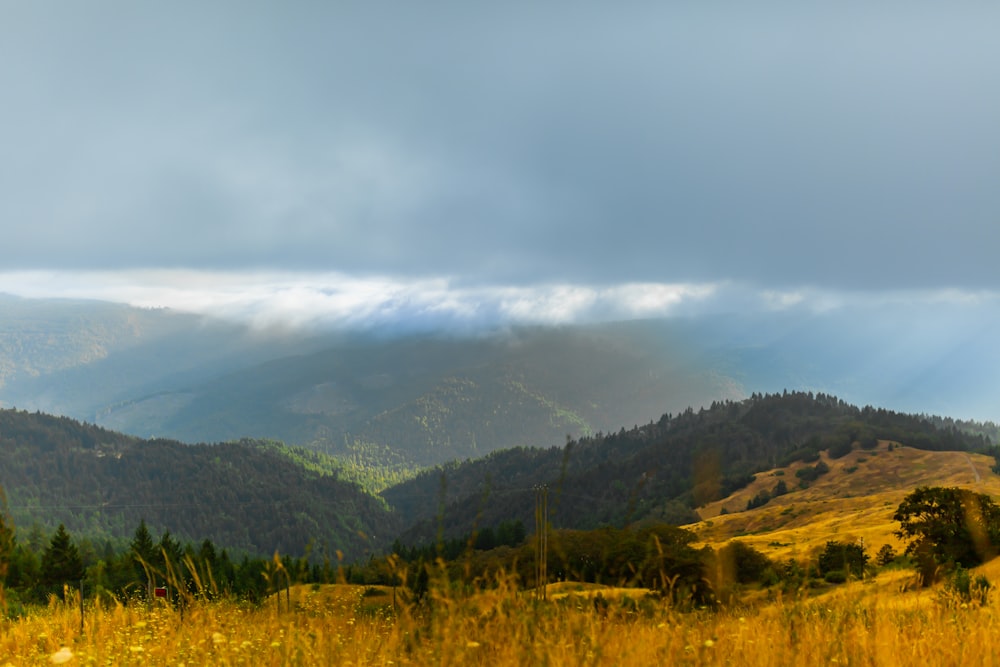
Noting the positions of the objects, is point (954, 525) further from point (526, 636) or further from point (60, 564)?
point (60, 564)

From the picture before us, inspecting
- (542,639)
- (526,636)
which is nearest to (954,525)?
(542,639)

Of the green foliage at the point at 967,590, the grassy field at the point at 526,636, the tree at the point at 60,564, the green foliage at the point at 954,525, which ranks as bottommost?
the tree at the point at 60,564

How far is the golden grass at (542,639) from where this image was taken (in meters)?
7.07

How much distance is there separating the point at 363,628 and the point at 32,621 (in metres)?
6.32

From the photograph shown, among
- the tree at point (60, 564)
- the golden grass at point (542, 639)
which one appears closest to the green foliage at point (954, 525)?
the golden grass at point (542, 639)

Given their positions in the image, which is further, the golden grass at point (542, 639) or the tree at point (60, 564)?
the tree at point (60, 564)

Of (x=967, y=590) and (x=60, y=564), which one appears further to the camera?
(x=60, y=564)

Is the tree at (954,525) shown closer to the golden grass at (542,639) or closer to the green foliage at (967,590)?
the green foliage at (967,590)

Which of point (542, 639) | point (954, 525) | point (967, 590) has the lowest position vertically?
point (954, 525)

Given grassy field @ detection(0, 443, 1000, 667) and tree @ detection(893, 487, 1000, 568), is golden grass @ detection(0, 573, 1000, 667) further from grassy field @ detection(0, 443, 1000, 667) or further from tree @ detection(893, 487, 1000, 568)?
tree @ detection(893, 487, 1000, 568)

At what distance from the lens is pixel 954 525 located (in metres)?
37.3

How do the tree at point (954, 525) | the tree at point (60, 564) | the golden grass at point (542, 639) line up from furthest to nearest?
the tree at point (60, 564) < the tree at point (954, 525) < the golden grass at point (542, 639)

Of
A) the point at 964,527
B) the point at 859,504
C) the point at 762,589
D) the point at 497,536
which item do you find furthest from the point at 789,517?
the point at 762,589

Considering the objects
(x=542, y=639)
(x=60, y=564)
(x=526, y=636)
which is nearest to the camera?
(x=526, y=636)
